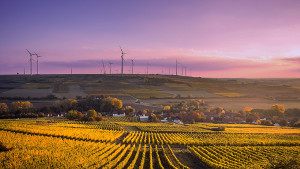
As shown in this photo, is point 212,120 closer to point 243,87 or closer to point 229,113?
point 229,113

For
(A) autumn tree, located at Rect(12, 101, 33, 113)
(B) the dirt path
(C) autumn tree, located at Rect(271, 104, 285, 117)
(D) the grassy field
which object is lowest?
(C) autumn tree, located at Rect(271, 104, 285, 117)

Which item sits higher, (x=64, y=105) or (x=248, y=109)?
(x=64, y=105)

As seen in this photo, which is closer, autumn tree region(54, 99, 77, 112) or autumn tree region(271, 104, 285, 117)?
autumn tree region(54, 99, 77, 112)

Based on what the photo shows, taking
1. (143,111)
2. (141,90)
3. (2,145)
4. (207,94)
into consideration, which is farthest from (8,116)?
(207,94)

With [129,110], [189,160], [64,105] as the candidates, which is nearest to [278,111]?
[129,110]

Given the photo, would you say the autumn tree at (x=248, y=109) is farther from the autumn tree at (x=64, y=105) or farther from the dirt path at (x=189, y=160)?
the dirt path at (x=189, y=160)

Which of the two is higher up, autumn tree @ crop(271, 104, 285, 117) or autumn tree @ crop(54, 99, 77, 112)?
autumn tree @ crop(54, 99, 77, 112)

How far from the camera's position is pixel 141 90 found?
175 metres

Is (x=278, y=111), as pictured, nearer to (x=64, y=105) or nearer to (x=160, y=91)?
(x=160, y=91)

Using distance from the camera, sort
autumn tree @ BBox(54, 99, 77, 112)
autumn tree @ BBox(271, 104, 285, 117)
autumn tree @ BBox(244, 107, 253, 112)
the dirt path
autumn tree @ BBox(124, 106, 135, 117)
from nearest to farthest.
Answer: the dirt path
autumn tree @ BBox(124, 106, 135, 117)
autumn tree @ BBox(54, 99, 77, 112)
autumn tree @ BBox(271, 104, 285, 117)
autumn tree @ BBox(244, 107, 253, 112)

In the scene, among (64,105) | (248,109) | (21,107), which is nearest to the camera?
(21,107)

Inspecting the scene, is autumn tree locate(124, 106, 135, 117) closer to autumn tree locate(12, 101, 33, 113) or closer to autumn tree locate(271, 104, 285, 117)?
autumn tree locate(12, 101, 33, 113)

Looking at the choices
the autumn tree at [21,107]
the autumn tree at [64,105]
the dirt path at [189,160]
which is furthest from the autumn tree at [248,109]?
the autumn tree at [21,107]

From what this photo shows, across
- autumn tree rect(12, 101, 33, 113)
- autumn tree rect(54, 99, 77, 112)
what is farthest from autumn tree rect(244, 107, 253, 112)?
autumn tree rect(12, 101, 33, 113)
